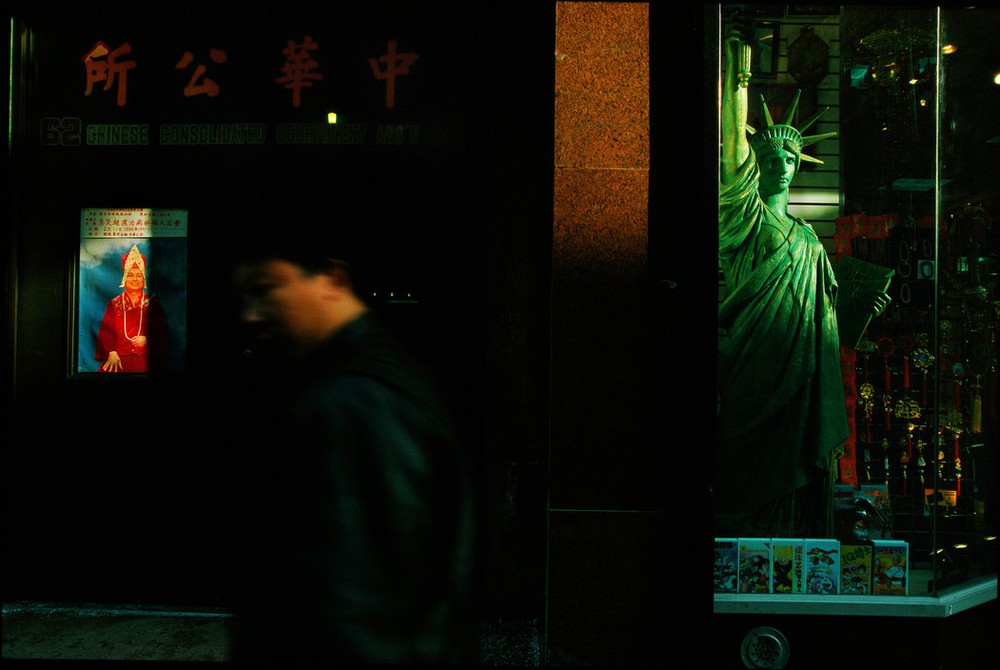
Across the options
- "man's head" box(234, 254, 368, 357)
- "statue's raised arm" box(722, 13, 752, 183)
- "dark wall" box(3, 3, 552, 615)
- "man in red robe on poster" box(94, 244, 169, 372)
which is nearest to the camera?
"man's head" box(234, 254, 368, 357)

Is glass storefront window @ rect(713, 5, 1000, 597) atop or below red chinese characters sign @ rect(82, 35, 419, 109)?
below

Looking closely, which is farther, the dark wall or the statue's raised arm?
the dark wall

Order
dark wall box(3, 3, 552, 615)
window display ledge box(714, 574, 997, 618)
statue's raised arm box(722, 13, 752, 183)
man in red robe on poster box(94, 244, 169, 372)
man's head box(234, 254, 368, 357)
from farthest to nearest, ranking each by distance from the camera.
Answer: man in red robe on poster box(94, 244, 169, 372) → dark wall box(3, 3, 552, 615) → statue's raised arm box(722, 13, 752, 183) → window display ledge box(714, 574, 997, 618) → man's head box(234, 254, 368, 357)

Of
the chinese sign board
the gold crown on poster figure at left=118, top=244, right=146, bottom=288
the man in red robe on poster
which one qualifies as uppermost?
the chinese sign board

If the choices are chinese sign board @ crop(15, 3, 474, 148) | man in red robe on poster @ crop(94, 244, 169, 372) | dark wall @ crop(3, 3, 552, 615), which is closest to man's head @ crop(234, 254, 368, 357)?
dark wall @ crop(3, 3, 552, 615)

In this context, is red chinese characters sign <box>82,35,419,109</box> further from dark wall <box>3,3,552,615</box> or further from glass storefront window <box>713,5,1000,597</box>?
glass storefront window <box>713,5,1000,597</box>

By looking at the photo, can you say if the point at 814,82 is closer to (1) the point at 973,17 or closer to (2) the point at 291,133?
(1) the point at 973,17

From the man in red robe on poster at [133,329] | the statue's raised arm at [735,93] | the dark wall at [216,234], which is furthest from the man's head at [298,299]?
the man in red robe on poster at [133,329]

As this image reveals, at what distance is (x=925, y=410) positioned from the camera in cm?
428

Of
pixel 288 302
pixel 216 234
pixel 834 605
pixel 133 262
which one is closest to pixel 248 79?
pixel 216 234

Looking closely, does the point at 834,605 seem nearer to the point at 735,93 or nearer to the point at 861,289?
the point at 861,289

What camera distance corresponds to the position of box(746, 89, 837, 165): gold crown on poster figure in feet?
13.8

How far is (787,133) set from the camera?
4.26 meters

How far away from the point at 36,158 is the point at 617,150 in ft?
12.1
